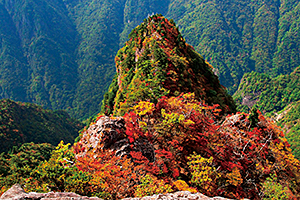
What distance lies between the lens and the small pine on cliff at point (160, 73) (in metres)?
A: 22.1

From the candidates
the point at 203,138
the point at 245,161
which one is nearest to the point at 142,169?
the point at 203,138

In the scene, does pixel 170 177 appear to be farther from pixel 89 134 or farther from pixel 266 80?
pixel 266 80

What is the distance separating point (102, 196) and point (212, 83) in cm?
3067

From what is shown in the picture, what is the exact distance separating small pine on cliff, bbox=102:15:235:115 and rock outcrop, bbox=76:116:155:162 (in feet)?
20.8

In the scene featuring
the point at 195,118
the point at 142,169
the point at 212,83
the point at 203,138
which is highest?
the point at 212,83

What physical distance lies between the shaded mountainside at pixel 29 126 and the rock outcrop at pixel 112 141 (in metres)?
86.6

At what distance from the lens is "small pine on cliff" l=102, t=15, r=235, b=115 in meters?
22.1

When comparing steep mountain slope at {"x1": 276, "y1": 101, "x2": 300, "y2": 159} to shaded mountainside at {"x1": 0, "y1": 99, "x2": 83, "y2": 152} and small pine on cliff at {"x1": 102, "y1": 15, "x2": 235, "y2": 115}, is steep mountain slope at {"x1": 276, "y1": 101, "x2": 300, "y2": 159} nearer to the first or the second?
small pine on cliff at {"x1": 102, "y1": 15, "x2": 235, "y2": 115}

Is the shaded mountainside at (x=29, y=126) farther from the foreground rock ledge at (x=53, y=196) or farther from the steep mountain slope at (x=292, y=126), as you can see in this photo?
the steep mountain slope at (x=292, y=126)

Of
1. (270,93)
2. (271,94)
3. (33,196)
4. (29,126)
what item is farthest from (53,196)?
(270,93)

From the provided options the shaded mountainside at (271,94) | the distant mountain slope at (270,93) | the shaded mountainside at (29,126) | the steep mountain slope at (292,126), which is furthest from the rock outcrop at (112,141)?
the distant mountain slope at (270,93)

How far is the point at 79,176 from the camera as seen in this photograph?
996cm

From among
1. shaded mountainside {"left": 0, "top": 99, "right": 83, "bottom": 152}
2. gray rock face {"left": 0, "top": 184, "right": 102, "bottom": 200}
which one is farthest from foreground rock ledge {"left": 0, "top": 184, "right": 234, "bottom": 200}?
shaded mountainside {"left": 0, "top": 99, "right": 83, "bottom": 152}

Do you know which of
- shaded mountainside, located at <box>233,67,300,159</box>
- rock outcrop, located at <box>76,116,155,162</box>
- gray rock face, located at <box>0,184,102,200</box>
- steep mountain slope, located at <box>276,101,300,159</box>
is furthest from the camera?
shaded mountainside, located at <box>233,67,300,159</box>
